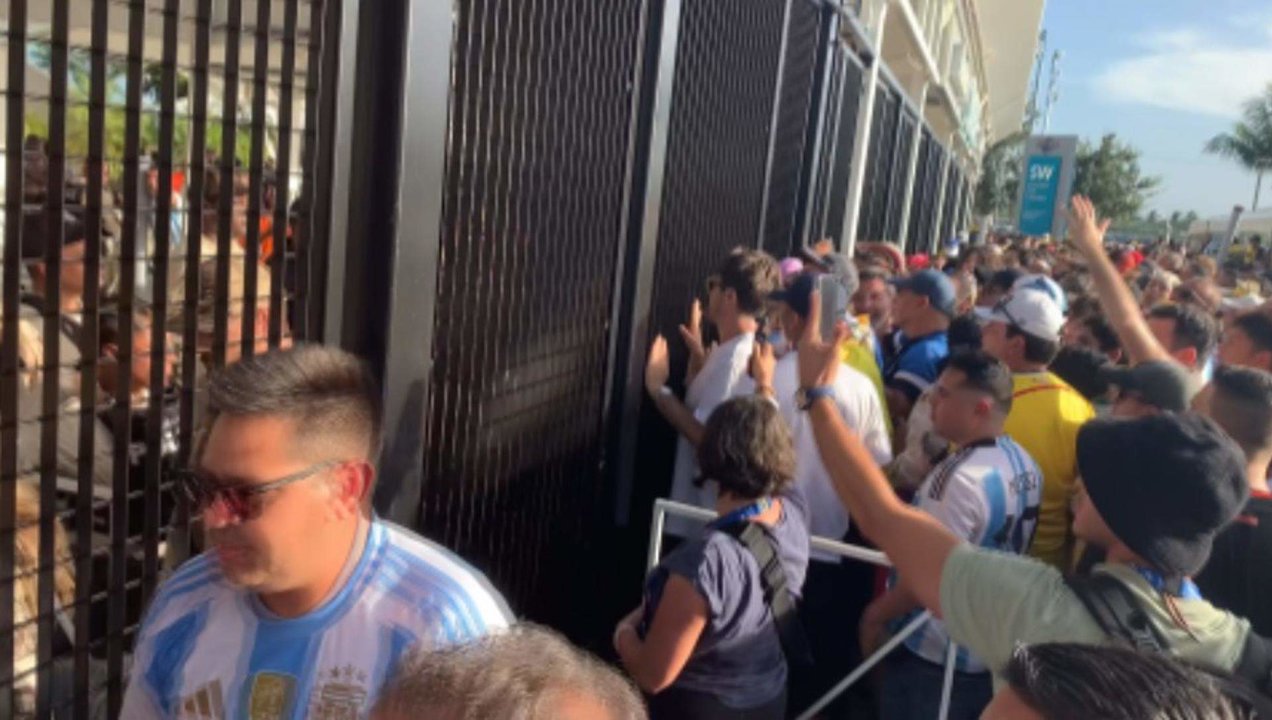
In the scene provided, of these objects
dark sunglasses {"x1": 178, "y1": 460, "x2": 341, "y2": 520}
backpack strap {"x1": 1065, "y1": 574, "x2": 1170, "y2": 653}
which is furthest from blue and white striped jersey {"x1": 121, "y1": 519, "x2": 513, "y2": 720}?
backpack strap {"x1": 1065, "y1": 574, "x2": 1170, "y2": 653}

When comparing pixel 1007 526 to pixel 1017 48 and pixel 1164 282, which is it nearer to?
pixel 1164 282

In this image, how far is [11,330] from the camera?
1.81 meters

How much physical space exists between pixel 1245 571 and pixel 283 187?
9.17ft

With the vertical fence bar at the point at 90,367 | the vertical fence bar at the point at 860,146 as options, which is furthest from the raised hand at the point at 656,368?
the vertical fence bar at the point at 860,146

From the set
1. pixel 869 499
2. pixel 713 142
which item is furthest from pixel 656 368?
pixel 869 499

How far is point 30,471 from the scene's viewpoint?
1.91 meters

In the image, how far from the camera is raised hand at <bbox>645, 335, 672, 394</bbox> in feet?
16.2

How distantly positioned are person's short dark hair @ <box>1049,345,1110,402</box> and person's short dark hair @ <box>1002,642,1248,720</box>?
4.03 metres

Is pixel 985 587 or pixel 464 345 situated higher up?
pixel 464 345

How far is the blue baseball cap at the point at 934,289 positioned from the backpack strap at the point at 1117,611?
364cm

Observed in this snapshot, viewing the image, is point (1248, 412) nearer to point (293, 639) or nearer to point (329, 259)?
point (329, 259)

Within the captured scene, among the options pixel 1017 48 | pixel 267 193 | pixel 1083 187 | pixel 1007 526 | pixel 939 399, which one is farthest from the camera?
pixel 1083 187

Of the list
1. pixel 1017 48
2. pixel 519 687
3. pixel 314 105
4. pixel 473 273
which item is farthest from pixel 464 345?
pixel 1017 48

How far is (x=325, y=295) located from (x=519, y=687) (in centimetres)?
153
